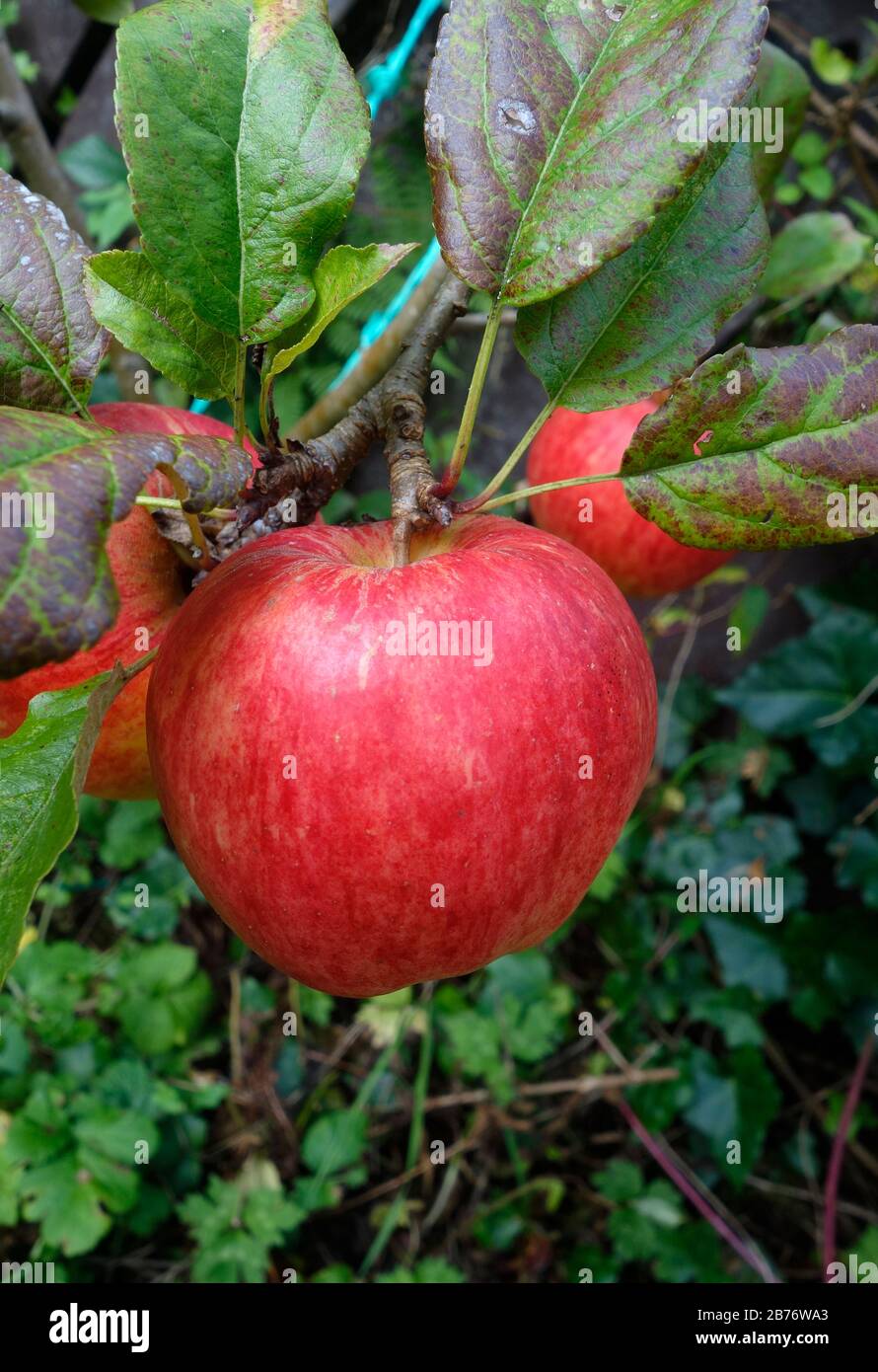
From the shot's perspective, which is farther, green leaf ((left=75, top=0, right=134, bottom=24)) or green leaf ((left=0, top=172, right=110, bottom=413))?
green leaf ((left=75, top=0, right=134, bottom=24))

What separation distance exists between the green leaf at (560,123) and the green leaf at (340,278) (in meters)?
0.03

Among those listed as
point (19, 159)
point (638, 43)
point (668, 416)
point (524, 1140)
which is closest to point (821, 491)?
point (668, 416)

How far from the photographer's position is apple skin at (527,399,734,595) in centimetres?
78

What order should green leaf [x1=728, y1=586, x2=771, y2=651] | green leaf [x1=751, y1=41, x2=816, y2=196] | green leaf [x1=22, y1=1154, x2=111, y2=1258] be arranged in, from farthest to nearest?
green leaf [x1=728, y1=586, x2=771, y2=651] < green leaf [x1=22, y1=1154, x2=111, y2=1258] < green leaf [x1=751, y1=41, x2=816, y2=196]

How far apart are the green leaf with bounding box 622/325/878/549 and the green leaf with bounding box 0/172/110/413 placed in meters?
0.25

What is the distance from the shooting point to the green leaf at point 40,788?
0.38 metres

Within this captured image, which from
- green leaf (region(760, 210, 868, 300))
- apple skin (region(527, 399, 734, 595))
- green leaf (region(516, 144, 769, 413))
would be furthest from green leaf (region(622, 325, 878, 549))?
green leaf (region(760, 210, 868, 300))

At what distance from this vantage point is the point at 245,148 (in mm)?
427

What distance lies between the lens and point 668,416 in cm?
43

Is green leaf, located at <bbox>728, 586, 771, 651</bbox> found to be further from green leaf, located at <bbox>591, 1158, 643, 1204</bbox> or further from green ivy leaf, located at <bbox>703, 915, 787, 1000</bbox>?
green leaf, located at <bbox>591, 1158, 643, 1204</bbox>

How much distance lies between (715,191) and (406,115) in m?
0.76

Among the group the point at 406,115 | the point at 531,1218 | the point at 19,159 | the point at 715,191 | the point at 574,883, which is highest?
the point at 406,115

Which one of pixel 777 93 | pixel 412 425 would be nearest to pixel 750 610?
pixel 777 93

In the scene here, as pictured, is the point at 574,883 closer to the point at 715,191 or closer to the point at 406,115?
the point at 715,191
